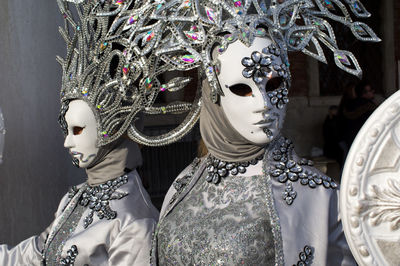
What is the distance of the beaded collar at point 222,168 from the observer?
2217 millimetres

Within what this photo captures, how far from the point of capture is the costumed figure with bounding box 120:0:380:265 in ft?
6.68

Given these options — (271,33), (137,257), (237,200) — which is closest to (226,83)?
(271,33)

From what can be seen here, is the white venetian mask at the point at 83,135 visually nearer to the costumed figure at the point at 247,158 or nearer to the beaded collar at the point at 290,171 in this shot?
the costumed figure at the point at 247,158

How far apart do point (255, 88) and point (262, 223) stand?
0.48 m

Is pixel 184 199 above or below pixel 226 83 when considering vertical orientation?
below

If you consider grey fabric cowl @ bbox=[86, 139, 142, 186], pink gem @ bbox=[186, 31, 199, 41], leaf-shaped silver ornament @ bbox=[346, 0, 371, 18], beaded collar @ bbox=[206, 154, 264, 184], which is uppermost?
leaf-shaped silver ornament @ bbox=[346, 0, 371, 18]

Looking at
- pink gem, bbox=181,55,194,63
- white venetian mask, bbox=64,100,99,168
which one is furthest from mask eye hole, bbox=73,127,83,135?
pink gem, bbox=181,55,194,63

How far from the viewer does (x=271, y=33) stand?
218 cm

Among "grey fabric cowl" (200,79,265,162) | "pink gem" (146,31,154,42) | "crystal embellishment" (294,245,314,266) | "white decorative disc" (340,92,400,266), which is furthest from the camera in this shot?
"pink gem" (146,31,154,42)

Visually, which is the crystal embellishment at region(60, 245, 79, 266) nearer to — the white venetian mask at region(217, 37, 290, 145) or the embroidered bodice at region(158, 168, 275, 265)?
the embroidered bodice at region(158, 168, 275, 265)

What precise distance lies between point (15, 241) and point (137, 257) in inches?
87.8

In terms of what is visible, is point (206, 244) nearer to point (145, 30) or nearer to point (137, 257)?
point (137, 257)

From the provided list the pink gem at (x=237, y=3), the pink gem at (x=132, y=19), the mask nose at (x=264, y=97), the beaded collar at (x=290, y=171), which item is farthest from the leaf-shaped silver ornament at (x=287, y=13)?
the pink gem at (x=132, y=19)

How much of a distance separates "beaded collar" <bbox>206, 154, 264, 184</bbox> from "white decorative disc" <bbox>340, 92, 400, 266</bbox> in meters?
0.61
